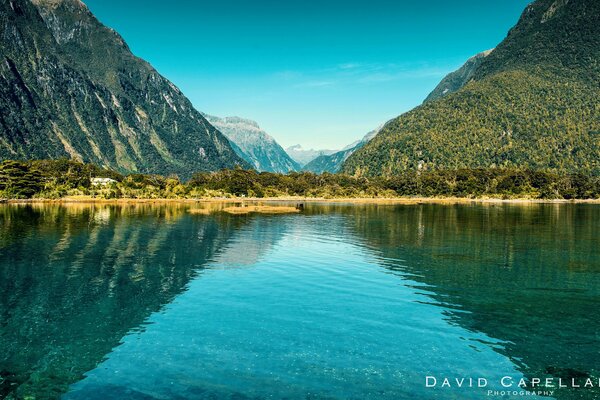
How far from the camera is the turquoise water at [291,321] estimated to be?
23.4 metres

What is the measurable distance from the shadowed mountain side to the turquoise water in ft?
0.53

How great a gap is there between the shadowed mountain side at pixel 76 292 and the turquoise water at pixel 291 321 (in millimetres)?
160

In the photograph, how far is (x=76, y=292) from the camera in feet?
136

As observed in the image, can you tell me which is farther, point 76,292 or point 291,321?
point 76,292

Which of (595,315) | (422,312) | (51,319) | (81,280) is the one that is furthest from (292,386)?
(81,280)

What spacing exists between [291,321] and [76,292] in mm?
22461

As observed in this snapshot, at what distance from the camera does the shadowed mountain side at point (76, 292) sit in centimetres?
2548

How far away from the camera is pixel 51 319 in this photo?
3359 centimetres

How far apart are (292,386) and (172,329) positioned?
496 inches

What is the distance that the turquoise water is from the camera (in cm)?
2339

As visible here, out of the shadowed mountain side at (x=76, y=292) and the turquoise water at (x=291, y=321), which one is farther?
the shadowed mountain side at (x=76, y=292)

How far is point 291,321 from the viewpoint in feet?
110

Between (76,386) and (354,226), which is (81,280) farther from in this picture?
(354,226)

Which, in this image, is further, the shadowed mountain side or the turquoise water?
the shadowed mountain side
